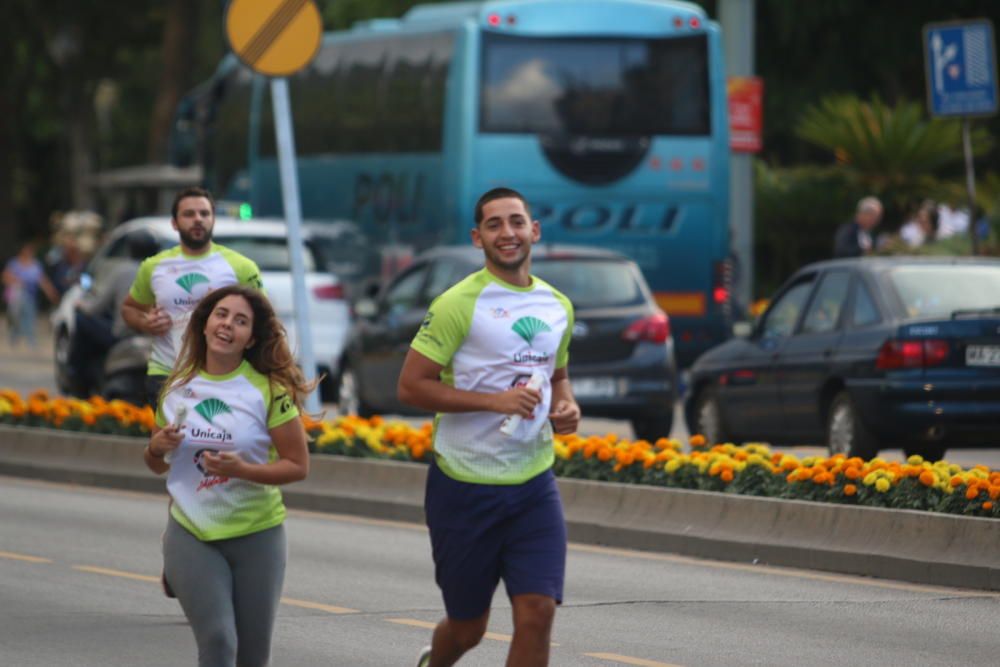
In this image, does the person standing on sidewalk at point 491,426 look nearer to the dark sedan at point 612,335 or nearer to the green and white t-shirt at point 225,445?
the green and white t-shirt at point 225,445

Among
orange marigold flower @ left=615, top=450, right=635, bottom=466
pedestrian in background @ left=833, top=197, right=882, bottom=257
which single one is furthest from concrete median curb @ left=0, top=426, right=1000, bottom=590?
pedestrian in background @ left=833, top=197, right=882, bottom=257

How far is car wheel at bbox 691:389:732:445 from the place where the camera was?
1744 centimetres

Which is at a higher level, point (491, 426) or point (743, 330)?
point (491, 426)

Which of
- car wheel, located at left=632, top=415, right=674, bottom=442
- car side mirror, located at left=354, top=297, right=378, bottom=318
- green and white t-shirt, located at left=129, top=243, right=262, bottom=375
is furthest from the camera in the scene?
car side mirror, located at left=354, top=297, right=378, bottom=318

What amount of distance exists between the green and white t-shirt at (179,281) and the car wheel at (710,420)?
6.23 m

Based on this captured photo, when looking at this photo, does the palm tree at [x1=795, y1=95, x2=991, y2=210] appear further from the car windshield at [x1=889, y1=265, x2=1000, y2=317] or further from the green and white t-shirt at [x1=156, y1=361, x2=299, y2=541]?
the green and white t-shirt at [x1=156, y1=361, x2=299, y2=541]

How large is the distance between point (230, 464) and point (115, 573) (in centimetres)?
496

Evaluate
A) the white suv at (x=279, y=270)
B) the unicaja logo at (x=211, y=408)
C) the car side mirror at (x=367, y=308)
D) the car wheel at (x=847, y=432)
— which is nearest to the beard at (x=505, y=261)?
the unicaja logo at (x=211, y=408)

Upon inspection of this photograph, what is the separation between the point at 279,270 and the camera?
23781 millimetres

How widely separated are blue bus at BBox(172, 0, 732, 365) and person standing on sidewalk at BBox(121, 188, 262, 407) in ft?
41.3

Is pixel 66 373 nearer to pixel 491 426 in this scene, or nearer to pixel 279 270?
pixel 279 270

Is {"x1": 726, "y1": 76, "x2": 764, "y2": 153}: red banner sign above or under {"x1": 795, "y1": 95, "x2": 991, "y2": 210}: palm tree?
above

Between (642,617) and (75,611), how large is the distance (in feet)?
8.08

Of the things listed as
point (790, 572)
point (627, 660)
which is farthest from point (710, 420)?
point (627, 660)
